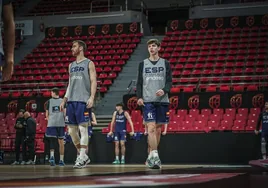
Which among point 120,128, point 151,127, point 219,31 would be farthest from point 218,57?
point 151,127

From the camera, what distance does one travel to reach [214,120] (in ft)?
54.5

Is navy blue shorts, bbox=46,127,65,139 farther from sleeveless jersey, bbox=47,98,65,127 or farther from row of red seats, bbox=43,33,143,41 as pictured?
row of red seats, bbox=43,33,143,41

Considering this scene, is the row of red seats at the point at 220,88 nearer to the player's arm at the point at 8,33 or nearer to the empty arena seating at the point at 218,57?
the empty arena seating at the point at 218,57

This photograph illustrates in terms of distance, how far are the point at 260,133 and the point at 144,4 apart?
16.7m

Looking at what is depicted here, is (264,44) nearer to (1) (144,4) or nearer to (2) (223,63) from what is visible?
(2) (223,63)

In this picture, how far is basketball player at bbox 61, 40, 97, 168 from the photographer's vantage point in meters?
8.16

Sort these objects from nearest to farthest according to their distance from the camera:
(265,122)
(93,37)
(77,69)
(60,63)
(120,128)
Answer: (77,69) → (265,122) → (120,128) → (60,63) → (93,37)

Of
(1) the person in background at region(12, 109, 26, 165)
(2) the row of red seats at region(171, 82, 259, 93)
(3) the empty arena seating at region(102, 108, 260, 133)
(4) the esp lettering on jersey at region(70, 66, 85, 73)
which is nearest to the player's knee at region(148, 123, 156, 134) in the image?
(4) the esp lettering on jersey at region(70, 66, 85, 73)

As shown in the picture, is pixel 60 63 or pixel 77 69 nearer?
pixel 77 69

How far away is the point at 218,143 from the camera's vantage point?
48.0ft

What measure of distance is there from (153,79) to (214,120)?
8.93 meters

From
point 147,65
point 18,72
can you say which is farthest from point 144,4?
point 147,65

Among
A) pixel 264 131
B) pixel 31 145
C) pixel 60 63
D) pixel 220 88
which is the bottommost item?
pixel 31 145

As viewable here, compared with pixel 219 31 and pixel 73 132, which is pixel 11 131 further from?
pixel 73 132
